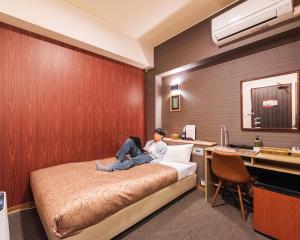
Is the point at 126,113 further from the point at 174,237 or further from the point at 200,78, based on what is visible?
the point at 174,237

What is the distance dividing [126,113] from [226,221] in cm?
253

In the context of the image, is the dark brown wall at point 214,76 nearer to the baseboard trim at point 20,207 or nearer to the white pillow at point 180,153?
the white pillow at point 180,153

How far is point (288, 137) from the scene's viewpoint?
2131mm

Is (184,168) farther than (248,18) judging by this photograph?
Yes

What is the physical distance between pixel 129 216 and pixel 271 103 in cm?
233

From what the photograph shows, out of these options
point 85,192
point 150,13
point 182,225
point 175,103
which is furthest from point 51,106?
point 182,225

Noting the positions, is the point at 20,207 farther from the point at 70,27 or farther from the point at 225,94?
the point at 225,94

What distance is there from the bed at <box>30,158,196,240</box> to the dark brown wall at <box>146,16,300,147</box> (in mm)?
1149

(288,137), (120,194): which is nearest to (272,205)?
(288,137)

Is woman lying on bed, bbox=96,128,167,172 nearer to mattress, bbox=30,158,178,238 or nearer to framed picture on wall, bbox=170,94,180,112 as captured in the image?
mattress, bbox=30,158,178,238

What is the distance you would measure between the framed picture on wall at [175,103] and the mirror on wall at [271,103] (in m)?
1.26

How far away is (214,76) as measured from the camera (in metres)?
2.93

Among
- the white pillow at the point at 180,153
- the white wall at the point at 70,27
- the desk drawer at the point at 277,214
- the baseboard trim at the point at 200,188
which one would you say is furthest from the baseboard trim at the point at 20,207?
the desk drawer at the point at 277,214

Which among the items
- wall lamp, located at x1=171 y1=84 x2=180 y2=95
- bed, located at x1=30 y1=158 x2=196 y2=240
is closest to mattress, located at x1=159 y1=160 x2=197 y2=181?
bed, located at x1=30 y1=158 x2=196 y2=240
